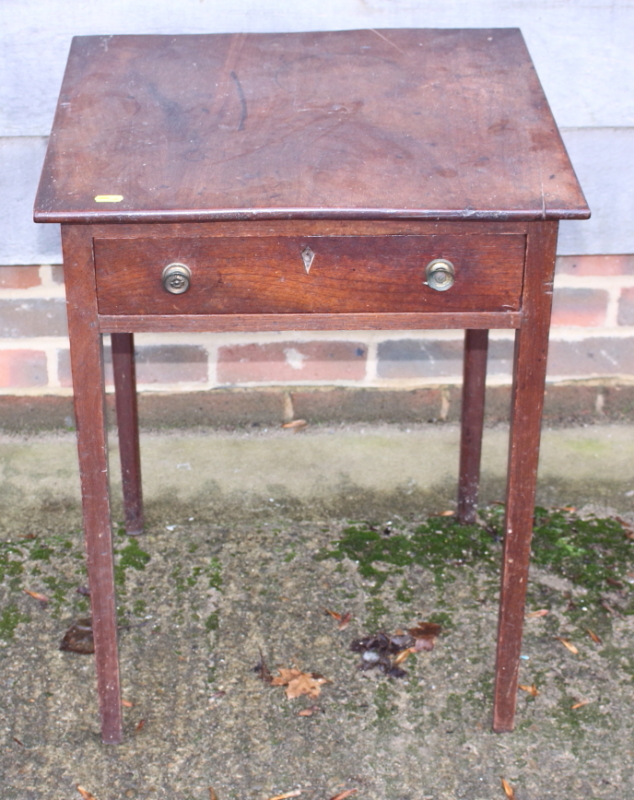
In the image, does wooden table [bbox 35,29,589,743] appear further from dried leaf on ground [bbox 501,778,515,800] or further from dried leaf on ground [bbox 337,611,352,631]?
dried leaf on ground [bbox 337,611,352,631]

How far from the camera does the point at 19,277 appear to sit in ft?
8.20

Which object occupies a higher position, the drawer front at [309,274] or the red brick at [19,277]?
the drawer front at [309,274]

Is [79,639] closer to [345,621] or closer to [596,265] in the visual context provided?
[345,621]

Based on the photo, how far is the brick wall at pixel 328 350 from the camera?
255 cm

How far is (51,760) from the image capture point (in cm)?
153

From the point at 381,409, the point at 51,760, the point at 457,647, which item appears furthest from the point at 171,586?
the point at 381,409

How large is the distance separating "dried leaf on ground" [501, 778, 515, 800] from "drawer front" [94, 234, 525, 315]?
0.79 meters

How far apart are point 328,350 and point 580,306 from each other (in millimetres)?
745

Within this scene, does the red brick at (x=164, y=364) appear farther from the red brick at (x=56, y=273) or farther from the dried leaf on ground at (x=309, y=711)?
the dried leaf on ground at (x=309, y=711)

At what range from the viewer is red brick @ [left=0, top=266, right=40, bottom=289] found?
249cm

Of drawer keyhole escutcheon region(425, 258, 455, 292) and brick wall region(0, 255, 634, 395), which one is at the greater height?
drawer keyhole escutcheon region(425, 258, 455, 292)

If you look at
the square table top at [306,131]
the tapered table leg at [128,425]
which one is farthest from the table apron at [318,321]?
the tapered table leg at [128,425]

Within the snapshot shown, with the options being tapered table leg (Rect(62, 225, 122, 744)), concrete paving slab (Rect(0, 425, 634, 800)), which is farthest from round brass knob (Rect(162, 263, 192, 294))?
concrete paving slab (Rect(0, 425, 634, 800))

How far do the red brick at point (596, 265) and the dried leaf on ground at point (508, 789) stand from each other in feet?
4.96
